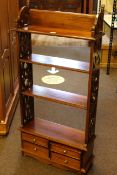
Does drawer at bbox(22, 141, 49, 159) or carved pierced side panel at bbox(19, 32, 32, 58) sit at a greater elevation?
carved pierced side panel at bbox(19, 32, 32, 58)

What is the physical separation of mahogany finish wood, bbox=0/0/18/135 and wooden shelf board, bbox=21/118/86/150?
1.29 ft

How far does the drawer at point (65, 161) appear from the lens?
7.11 feet

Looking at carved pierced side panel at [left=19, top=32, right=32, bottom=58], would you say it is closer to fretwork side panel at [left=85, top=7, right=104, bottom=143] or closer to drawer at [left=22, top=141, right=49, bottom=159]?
fretwork side panel at [left=85, top=7, right=104, bottom=143]

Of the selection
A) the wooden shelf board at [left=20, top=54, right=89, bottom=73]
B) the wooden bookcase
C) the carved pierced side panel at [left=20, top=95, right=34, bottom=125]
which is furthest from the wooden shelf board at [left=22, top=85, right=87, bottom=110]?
the wooden shelf board at [left=20, top=54, right=89, bottom=73]

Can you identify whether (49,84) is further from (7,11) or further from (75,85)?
(7,11)

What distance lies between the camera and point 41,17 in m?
2.00

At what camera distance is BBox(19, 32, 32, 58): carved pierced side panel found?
2.02 m

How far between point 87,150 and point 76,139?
0.12m

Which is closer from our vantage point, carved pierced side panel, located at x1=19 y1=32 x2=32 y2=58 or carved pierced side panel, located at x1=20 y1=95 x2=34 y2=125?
carved pierced side panel, located at x1=19 y1=32 x2=32 y2=58

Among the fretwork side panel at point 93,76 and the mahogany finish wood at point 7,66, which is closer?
the fretwork side panel at point 93,76

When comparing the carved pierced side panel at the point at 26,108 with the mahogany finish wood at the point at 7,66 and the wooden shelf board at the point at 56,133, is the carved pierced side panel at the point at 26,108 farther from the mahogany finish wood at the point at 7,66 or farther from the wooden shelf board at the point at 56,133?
the mahogany finish wood at the point at 7,66

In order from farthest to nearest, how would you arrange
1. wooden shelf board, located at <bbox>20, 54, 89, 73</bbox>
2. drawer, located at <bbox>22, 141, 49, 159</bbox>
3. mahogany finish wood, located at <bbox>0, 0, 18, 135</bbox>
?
mahogany finish wood, located at <bbox>0, 0, 18, 135</bbox>, drawer, located at <bbox>22, 141, 49, 159</bbox>, wooden shelf board, located at <bbox>20, 54, 89, 73</bbox>

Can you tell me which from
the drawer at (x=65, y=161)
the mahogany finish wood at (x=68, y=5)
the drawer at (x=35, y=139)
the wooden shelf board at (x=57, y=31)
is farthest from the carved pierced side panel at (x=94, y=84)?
the mahogany finish wood at (x=68, y=5)

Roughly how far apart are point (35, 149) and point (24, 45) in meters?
0.87
